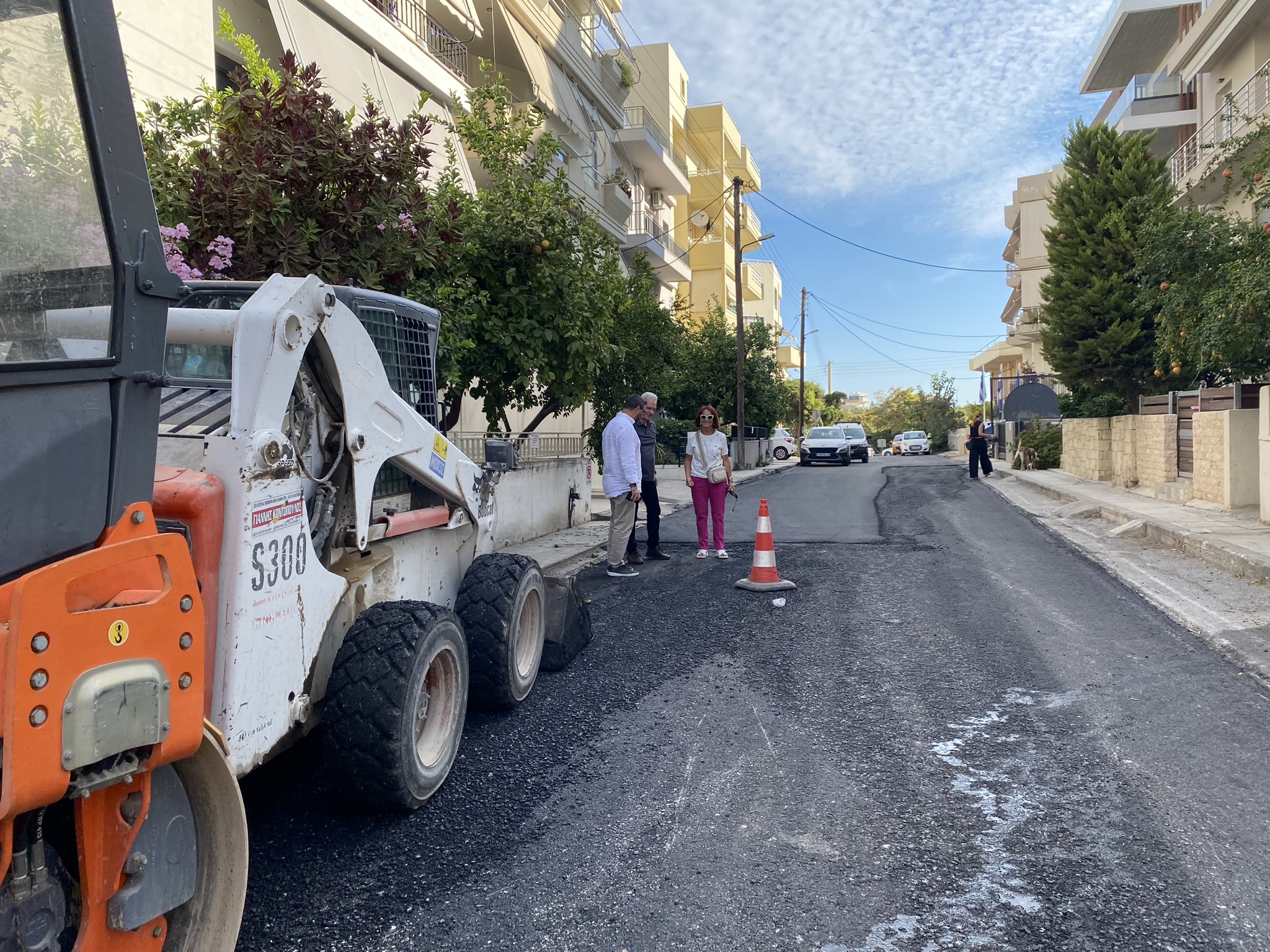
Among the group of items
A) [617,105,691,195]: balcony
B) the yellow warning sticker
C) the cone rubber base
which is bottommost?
the cone rubber base

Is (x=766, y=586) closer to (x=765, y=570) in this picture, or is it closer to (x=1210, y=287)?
(x=765, y=570)

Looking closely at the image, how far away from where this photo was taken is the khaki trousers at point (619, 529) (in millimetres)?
9453

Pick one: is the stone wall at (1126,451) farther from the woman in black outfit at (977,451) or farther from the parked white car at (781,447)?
the parked white car at (781,447)

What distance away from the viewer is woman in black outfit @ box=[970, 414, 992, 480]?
2453 centimetres

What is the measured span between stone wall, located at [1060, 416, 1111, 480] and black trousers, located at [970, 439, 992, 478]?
1.98 metres

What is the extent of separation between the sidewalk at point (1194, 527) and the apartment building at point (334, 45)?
909 cm

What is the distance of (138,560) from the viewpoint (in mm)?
1993

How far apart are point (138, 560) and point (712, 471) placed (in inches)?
322

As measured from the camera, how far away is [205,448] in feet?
9.06

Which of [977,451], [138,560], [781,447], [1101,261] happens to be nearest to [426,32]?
[1101,261]

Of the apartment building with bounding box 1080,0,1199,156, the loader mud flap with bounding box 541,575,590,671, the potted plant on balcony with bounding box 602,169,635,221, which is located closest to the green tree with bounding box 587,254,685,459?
the loader mud flap with bounding box 541,575,590,671

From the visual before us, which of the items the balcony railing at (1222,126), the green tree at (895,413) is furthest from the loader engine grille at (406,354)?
the green tree at (895,413)

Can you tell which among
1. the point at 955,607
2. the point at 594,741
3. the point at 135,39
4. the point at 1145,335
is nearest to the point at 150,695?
the point at 594,741

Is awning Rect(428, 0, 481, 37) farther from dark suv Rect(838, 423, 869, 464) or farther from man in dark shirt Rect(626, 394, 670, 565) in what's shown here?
dark suv Rect(838, 423, 869, 464)
